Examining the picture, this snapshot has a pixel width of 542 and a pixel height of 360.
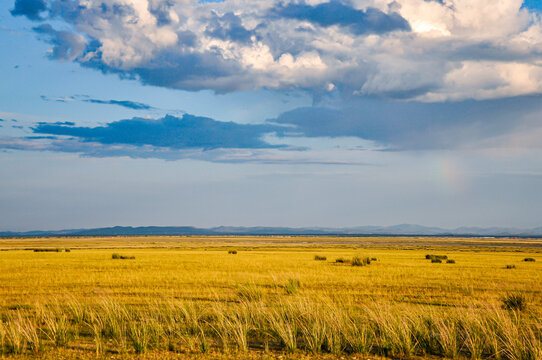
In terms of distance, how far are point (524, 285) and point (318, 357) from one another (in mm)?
18126

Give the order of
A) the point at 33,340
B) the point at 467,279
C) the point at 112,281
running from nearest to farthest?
1. the point at 33,340
2. the point at 112,281
3. the point at 467,279

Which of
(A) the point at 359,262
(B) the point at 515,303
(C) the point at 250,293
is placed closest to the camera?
(B) the point at 515,303

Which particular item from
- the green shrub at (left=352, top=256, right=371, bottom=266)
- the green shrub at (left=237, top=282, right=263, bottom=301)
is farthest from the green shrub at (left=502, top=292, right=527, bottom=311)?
the green shrub at (left=352, top=256, right=371, bottom=266)

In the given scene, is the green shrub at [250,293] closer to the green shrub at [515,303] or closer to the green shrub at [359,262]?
the green shrub at [515,303]

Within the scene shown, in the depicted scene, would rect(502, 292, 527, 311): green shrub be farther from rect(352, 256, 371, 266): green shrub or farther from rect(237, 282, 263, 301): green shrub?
rect(352, 256, 371, 266): green shrub

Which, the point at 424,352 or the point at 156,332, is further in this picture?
the point at 156,332

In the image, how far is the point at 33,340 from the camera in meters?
10.2

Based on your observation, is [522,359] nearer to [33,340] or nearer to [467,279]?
[33,340]

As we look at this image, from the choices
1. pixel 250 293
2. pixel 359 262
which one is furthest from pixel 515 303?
pixel 359 262

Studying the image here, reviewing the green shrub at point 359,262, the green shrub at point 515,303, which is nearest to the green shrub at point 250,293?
the green shrub at point 515,303

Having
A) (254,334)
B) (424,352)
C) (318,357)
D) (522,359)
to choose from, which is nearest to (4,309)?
(254,334)

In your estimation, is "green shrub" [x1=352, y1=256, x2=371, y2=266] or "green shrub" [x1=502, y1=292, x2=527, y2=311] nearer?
"green shrub" [x1=502, y1=292, x2=527, y2=311]

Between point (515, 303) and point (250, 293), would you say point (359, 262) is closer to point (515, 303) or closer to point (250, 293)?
point (250, 293)

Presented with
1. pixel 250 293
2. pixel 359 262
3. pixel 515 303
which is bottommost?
pixel 359 262
